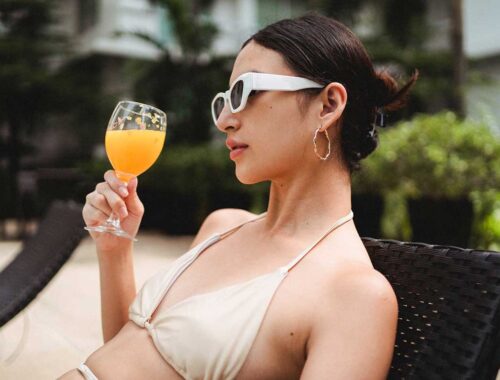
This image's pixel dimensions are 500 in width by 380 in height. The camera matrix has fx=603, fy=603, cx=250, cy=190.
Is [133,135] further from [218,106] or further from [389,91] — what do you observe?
[389,91]

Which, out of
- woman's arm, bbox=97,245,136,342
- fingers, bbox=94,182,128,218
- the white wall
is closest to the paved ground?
woman's arm, bbox=97,245,136,342

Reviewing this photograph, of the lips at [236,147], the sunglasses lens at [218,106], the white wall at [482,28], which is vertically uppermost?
the white wall at [482,28]

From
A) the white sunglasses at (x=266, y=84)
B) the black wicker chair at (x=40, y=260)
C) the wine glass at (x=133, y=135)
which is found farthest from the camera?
the black wicker chair at (x=40, y=260)

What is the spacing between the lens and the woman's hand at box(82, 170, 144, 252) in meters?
1.68

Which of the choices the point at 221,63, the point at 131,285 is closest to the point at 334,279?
the point at 131,285

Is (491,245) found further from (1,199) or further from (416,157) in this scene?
(1,199)

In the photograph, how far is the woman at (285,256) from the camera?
4.06 ft

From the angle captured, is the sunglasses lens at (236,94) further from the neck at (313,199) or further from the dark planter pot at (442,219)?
the dark planter pot at (442,219)

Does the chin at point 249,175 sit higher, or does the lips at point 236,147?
the lips at point 236,147

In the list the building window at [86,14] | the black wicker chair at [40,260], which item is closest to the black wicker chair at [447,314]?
the black wicker chair at [40,260]

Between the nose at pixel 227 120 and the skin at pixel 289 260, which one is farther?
the nose at pixel 227 120

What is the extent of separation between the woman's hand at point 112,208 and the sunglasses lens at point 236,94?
423 millimetres

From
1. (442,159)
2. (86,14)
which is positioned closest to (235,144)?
(442,159)

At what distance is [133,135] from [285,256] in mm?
828
